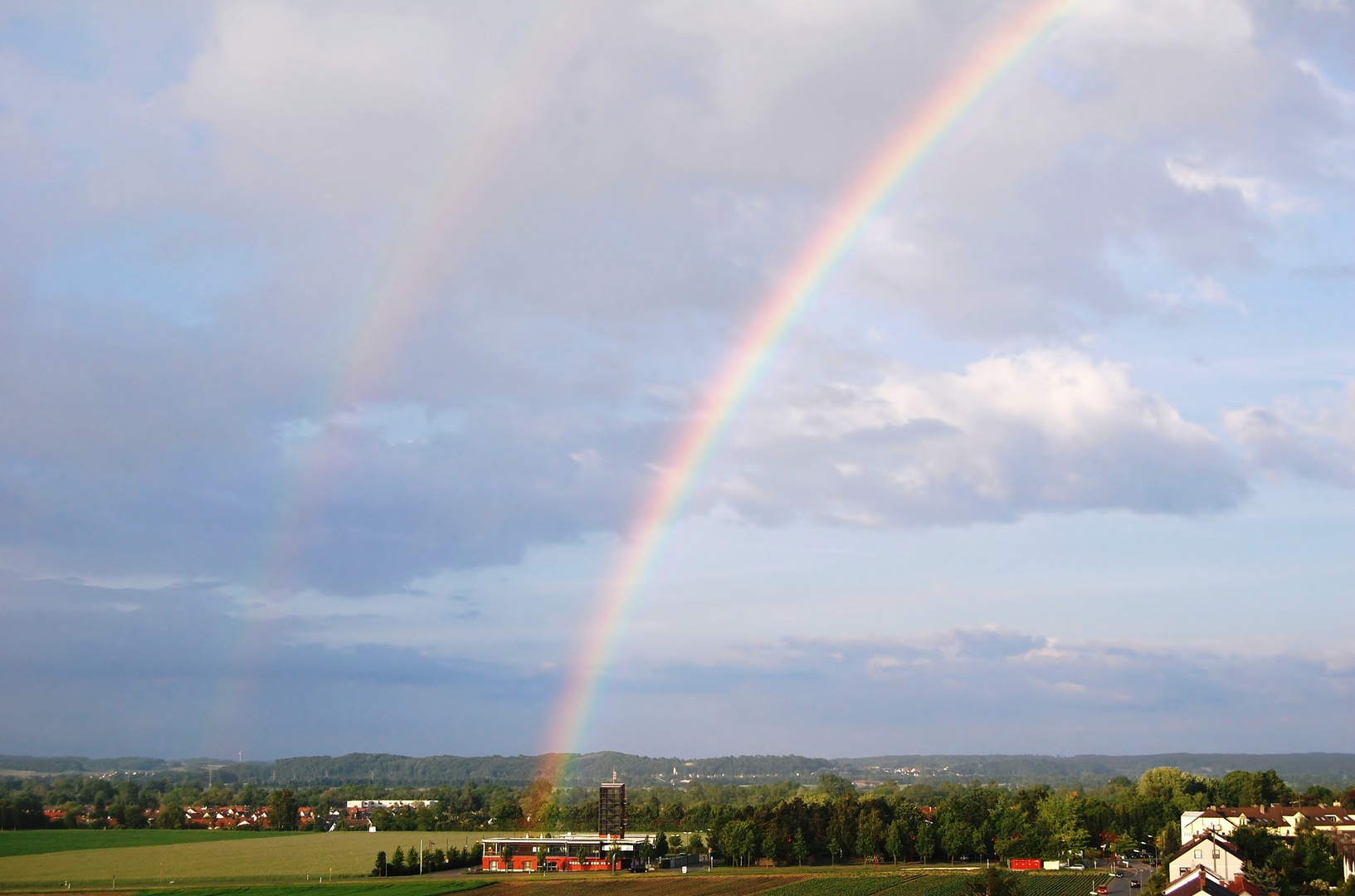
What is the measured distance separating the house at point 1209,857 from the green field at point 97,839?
264ft

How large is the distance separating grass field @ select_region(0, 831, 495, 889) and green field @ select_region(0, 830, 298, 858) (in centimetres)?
65

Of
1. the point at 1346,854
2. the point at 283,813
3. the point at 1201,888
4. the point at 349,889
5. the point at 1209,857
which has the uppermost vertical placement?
the point at 1201,888

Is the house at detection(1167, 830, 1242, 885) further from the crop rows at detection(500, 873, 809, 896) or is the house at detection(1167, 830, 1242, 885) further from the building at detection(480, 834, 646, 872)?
the building at detection(480, 834, 646, 872)

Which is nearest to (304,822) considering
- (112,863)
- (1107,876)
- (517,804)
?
(517,804)

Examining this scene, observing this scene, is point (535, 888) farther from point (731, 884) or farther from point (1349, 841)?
point (1349, 841)

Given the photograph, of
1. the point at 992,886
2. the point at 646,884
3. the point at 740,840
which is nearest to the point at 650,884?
the point at 646,884

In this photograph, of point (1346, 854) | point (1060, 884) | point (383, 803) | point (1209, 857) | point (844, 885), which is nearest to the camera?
point (1209, 857)

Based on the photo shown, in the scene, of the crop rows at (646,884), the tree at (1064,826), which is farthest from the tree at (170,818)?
the tree at (1064,826)

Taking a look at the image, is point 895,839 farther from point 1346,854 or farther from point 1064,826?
point 1346,854

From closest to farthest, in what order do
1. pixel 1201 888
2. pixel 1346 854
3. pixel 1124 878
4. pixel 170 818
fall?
pixel 1201 888
pixel 1346 854
pixel 1124 878
pixel 170 818

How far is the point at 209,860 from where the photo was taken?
87.8m

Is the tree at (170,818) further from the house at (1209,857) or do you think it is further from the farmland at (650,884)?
the house at (1209,857)

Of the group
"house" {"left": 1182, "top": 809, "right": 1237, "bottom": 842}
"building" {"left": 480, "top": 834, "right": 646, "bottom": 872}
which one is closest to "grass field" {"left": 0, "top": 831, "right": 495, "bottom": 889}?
"building" {"left": 480, "top": 834, "right": 646, "bottom": 872}

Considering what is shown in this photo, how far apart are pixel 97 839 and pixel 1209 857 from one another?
95507 mm
